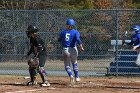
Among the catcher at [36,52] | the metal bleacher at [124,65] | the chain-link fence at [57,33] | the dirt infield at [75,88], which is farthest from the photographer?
the chain-link fence at [57,33]

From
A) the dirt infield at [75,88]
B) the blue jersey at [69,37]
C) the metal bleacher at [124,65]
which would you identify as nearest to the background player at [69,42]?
the blue jersey at [69,37]

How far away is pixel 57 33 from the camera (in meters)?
20.0

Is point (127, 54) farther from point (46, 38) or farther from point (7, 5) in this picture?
point (7, 5)

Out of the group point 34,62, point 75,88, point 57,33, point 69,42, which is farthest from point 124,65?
point 34,62

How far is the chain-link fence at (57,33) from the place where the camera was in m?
20.1

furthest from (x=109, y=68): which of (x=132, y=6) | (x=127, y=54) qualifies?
(x=132, y=6)

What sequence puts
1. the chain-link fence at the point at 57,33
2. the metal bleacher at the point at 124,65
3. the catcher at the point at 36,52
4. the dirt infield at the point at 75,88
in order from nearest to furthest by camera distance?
the dirt infield at the point at 75,88 → the catcher at the point at 36,52 → the metal bleacher at the point at 124,65 → the chain-link fence at the point at 57,33

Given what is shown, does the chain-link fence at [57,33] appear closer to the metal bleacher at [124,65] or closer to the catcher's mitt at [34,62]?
the metal bleacher at [124,65]

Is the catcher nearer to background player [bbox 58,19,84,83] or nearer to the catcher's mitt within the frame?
the catcher's mitt

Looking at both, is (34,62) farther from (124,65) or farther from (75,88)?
(124,65)

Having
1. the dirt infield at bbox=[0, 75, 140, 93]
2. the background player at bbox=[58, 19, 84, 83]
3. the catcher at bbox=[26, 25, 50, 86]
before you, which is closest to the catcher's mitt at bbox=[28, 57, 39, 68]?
the catcher at bbox=[26, 25, 50, 86]

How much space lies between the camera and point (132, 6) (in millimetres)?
36094

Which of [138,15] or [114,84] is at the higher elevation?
[138,15]

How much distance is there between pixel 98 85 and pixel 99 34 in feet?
16.2
